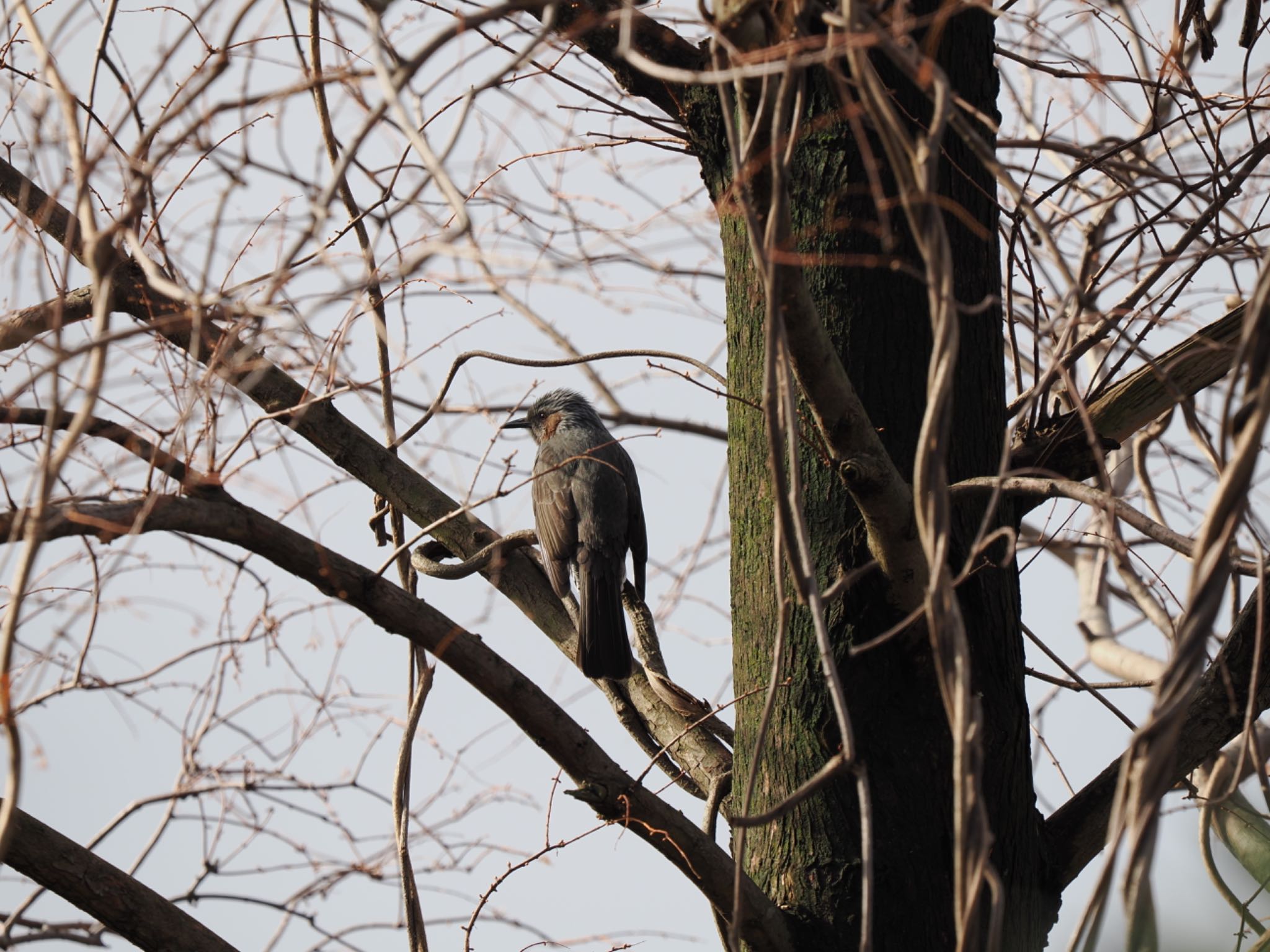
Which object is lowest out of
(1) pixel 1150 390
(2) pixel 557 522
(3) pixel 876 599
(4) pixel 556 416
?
(3) pixel 876 599

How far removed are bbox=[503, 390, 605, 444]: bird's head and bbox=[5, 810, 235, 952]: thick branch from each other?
3.71 metres

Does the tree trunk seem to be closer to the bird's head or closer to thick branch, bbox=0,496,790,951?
thick branch, bbox=0,496,790,951

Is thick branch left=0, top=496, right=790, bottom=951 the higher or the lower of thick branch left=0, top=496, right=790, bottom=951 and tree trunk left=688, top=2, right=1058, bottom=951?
the lower

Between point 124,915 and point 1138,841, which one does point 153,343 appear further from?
point 1138,841

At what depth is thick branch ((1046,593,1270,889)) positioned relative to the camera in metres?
2.78

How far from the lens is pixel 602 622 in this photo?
15.6ft

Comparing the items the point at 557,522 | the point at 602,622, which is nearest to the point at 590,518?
A: the point at 557,522

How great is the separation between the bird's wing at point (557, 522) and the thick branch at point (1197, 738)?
9.15 feet

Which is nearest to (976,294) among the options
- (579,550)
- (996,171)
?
(996,171)

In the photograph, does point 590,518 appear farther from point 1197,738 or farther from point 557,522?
point 1197,738

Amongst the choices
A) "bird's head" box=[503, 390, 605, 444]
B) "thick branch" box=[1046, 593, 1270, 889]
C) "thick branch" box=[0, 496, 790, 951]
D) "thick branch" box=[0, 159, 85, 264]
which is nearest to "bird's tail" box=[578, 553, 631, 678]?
"bird's head" box=[503, 390, 605, 444]

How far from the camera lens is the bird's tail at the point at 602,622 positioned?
13.6ft

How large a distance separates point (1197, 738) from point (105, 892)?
2.45 metres

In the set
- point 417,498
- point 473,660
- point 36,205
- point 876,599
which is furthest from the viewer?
point 417,498
